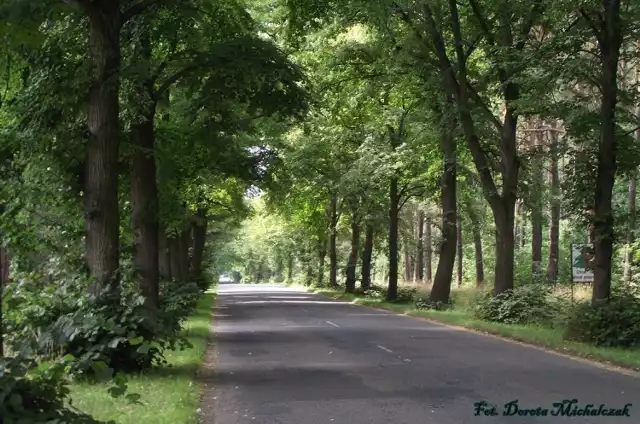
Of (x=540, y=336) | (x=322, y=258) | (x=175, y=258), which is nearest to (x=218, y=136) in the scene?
(x=540, y=336)

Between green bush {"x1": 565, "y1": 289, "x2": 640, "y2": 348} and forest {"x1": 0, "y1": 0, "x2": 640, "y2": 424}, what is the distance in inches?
1.9

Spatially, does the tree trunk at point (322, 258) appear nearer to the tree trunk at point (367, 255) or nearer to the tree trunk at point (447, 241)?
the tree trunk at point (367, 255)

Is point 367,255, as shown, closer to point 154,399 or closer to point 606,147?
point 606,147

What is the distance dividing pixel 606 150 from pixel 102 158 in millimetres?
11614

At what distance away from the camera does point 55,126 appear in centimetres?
1232

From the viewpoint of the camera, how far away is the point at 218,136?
16000 mm

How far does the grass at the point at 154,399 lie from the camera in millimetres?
7582

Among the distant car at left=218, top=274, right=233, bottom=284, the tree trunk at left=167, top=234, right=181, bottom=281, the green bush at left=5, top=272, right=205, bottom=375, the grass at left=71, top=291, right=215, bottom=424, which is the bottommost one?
the distant car at left=218, top=274, right=233, bottom=284

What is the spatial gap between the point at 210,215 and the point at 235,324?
60.7 ft

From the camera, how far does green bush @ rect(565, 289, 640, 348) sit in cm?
1477

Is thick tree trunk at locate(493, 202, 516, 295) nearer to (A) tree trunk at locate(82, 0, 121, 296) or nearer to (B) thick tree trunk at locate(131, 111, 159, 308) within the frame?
(B) thick tree trunk at locate(131, 111, 159, 308)

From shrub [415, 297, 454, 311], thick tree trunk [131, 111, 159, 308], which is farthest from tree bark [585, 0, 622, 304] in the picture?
shrub [415, 297, 454, 311]

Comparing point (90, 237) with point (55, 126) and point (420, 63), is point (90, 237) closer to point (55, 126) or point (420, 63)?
point (55, 126)

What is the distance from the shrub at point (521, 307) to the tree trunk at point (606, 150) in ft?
12.6
